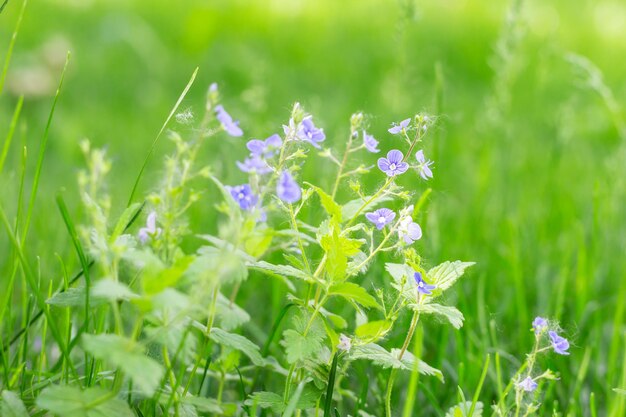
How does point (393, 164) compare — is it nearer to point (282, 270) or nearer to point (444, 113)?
point (282, 270)

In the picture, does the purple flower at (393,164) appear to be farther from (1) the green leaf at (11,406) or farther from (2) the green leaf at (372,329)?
(1) the green leaf at (11,406)

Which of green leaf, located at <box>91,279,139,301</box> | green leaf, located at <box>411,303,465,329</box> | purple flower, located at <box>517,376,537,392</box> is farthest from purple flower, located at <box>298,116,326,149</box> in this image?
purple flower, located at <box>517,376,537,392</box>

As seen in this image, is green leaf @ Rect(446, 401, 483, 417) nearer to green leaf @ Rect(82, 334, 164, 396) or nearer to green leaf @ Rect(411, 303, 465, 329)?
green leaf @ Rect(411, 303, 465, 329)

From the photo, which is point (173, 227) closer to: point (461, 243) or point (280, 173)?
point (280, 173)

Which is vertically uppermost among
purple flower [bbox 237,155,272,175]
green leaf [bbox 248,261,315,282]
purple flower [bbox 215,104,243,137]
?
purple flower [bbox 215,104,243,137]

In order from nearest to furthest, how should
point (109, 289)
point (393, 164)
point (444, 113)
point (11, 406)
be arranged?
point (109, 289) < point (11, 406) < point (393, 164) < point (444, 113)

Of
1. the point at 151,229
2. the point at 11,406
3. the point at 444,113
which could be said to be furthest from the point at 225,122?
the point at 444,113
